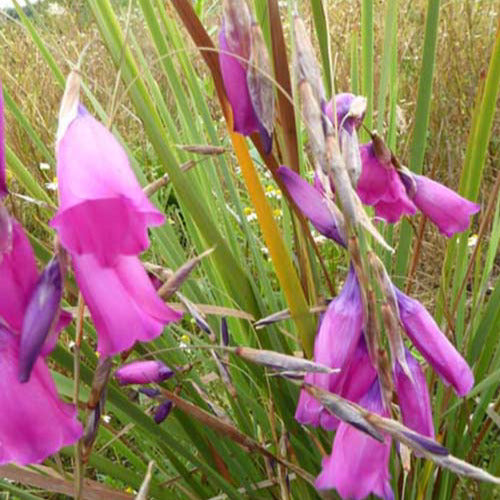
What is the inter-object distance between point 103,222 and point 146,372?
1.09 feet

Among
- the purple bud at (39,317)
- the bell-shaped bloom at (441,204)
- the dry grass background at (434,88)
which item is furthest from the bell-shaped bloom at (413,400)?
the dry grass background at (434,88)

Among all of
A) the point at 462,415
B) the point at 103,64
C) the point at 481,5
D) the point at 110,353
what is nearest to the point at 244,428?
the point at 462,415

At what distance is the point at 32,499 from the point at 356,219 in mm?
418

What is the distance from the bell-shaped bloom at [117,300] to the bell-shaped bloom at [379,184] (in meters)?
0.25

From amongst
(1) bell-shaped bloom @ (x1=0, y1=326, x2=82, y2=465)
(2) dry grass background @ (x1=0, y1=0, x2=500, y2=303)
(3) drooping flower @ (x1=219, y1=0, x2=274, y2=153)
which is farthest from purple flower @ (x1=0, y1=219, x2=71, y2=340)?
(2) dry grass background @ (x1=0, y1=0, x2=500, y2=303)

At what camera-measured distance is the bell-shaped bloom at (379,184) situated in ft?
2.02

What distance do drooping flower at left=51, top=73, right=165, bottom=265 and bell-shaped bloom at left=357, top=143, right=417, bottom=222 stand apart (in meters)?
0.27

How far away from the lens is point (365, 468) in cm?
57

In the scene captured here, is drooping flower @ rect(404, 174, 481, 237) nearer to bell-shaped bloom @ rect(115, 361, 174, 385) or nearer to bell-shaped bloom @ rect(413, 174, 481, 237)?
bell-shaped bloom @ rect(413, 174, 481, 237)

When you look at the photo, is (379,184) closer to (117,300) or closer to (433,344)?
(433,344)

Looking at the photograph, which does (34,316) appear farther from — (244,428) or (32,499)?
(244,428)

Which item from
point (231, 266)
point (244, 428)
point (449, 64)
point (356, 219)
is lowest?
point (449, 64)

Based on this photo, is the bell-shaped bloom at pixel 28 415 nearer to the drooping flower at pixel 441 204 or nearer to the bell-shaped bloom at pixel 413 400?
the bell-shaped bloom at pixel 413 400

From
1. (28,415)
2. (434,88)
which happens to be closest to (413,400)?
(28,415)
